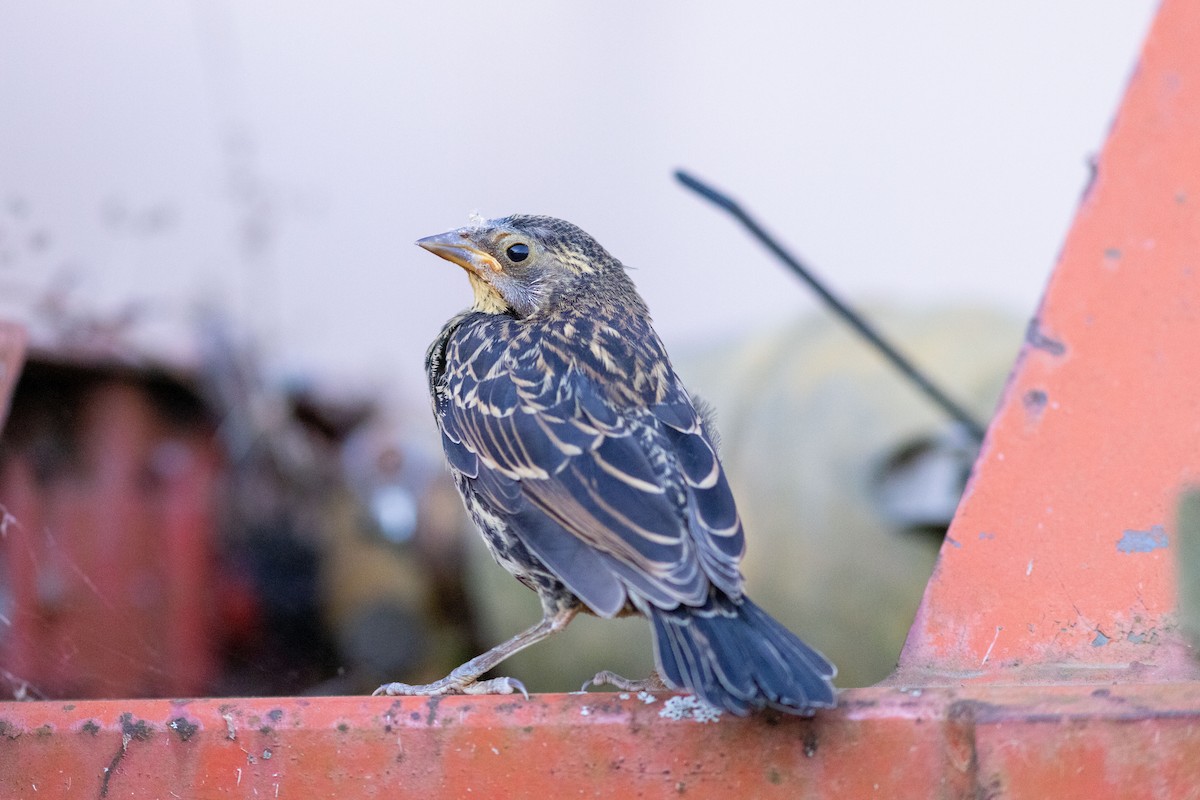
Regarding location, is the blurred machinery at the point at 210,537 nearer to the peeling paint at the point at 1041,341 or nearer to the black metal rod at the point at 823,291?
the black metal rod at the point at 823,291

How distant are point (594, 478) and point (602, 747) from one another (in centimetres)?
63

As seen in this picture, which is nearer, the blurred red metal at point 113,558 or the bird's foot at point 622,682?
the bird's foot at point 622,682

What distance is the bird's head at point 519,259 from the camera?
2902mm

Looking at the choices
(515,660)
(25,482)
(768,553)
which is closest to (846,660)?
(768,553)

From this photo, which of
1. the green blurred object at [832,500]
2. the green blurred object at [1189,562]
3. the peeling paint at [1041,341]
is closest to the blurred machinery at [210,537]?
the green blurred object at [832,500]

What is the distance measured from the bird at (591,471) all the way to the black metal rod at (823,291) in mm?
373

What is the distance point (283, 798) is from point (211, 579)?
2.61 meters

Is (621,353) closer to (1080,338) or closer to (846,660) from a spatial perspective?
(1080,338)

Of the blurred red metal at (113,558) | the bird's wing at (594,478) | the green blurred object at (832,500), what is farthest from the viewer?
the green blurred object at (832,500)

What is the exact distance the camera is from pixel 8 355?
7.86 feet

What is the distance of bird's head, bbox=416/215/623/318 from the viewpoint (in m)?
2.90

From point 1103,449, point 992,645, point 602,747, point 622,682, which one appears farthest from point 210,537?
point 1103,449

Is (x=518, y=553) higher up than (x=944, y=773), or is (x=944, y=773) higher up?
(x=944, y=773)

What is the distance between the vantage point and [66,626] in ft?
10.3
